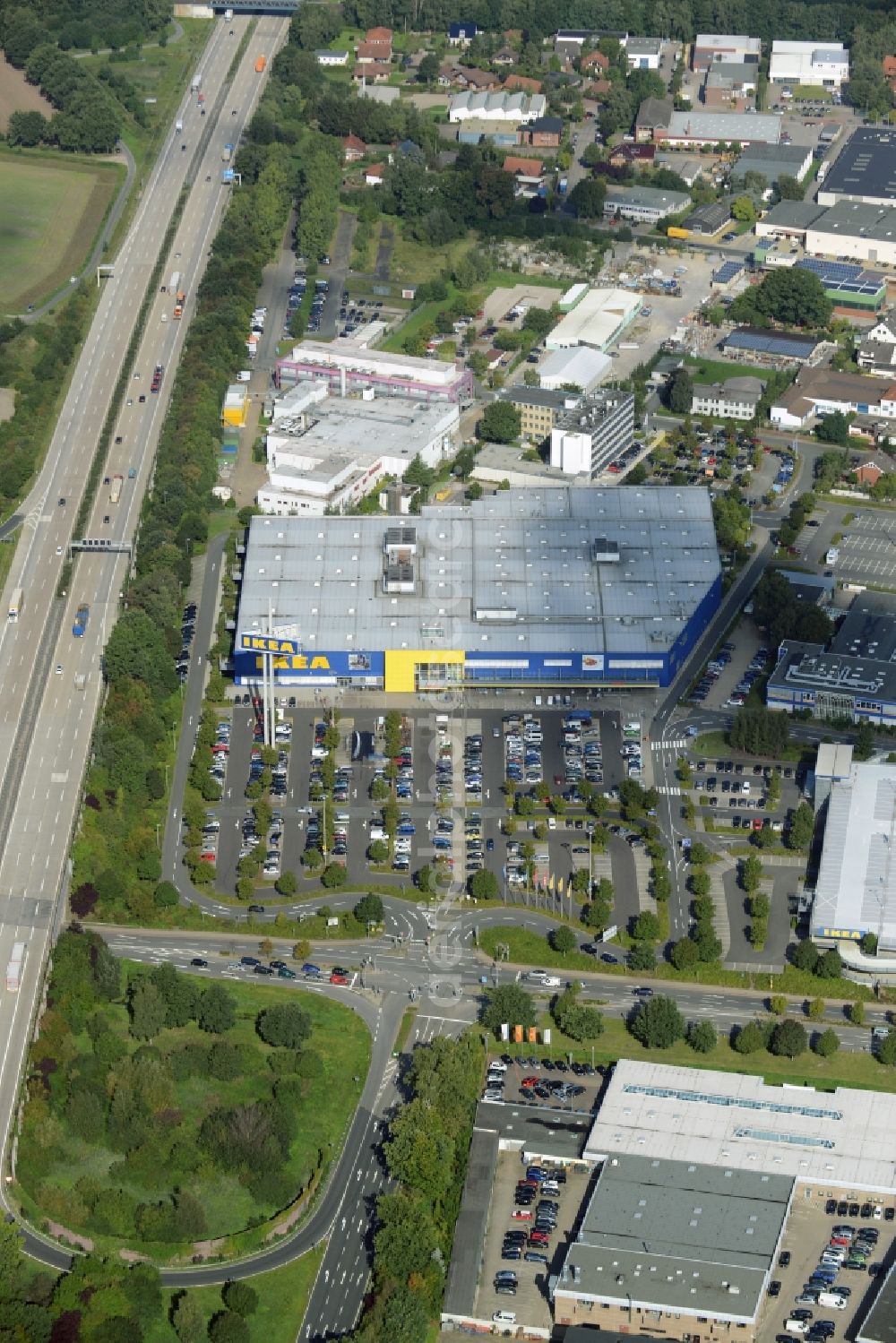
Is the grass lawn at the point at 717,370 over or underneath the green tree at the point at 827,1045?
underneath

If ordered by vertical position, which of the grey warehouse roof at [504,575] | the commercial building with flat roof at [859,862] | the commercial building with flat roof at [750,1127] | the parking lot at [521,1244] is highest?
the grey warehouse roof at [504,575]

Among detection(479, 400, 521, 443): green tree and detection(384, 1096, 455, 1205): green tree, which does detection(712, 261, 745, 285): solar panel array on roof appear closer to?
detection(479, 400, 521, 443): green tree

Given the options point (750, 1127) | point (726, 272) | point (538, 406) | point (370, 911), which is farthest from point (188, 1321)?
point (726, 272)

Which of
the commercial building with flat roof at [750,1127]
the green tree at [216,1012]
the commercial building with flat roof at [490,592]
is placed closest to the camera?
the commercial building with flat roof at [750,1127]

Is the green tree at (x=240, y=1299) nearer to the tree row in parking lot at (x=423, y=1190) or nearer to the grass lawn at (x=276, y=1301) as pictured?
the grass lawn at (x=276, y=1301)

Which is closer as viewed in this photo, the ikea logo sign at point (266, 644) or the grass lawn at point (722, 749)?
the grass lawn at point (722, 749)

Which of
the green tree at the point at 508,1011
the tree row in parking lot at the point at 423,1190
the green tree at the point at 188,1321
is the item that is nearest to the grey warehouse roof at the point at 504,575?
the green tree at the point at 508,1011

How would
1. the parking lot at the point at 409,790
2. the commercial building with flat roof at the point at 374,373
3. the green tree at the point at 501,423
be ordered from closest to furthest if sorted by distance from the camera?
the parking lot at the point at 409,790
the green tree at the point at 501,423
the commercial building with flat roof at the point at 374,373

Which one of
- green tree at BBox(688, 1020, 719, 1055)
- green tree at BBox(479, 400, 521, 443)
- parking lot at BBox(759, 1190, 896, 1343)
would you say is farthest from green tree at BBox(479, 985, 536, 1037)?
green tree at BBox(479, 400, 521, 443)
